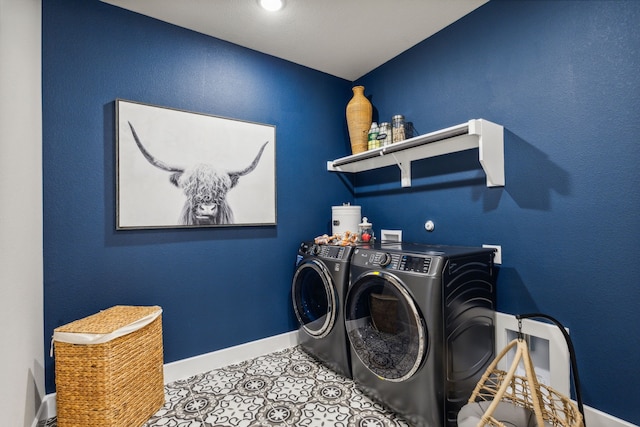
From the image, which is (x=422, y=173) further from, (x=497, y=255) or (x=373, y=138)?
(x=497, y=255)

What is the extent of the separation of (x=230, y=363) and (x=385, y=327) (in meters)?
1.27

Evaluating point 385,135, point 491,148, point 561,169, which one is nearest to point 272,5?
point 385,135

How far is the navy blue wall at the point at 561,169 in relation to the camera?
4.55 feet

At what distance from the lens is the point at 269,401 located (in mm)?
1771

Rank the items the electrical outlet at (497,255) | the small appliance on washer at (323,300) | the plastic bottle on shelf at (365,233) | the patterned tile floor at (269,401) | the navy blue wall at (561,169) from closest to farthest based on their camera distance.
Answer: the navy blue wall at (561,169), the patterned tile floor at (269,401), the electrical outlet at (497,255), the small appliance on washer at (323,300), the plastic bottle on shelf at (365,233)

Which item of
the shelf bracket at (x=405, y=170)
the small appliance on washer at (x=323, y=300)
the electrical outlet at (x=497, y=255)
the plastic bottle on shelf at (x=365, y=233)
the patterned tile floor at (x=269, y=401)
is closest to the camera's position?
the patterned tile floor at (x=269, y=401)

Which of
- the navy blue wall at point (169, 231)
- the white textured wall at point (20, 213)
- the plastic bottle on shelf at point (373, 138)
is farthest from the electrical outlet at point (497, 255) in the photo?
the white textured wall at point (20, 213)

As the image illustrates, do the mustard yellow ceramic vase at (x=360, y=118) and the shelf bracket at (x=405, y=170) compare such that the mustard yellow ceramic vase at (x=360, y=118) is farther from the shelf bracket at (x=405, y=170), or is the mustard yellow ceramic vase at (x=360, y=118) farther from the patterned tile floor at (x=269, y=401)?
the patterned tile floor at (x=269, y=401)

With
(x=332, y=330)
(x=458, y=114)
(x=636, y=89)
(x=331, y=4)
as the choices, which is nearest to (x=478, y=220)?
(x=458, y=114)

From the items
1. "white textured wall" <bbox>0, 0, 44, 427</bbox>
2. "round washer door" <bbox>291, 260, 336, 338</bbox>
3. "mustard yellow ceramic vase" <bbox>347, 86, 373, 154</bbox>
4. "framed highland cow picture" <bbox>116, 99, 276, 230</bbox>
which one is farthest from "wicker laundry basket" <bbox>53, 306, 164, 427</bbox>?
"mustard yellow ceramic vase" <bbox>347, 86, 373, 154</bbox>

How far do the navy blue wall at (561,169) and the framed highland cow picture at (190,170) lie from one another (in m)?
1.38

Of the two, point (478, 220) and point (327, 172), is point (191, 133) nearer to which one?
point (327, 172)

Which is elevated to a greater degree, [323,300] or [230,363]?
[323,300]

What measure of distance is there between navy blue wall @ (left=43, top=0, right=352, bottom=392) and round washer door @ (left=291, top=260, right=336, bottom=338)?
0.22 metres
